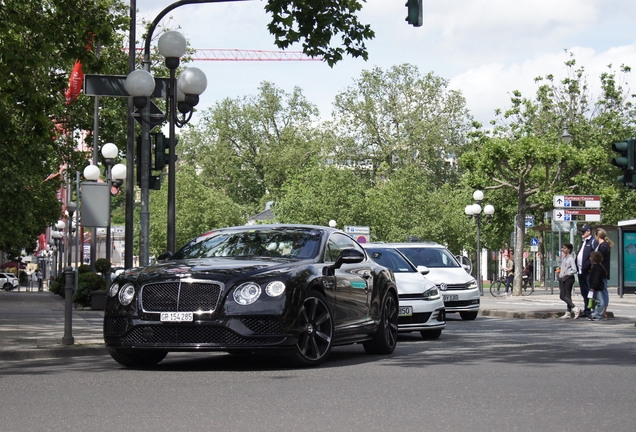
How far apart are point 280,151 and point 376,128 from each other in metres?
14.5

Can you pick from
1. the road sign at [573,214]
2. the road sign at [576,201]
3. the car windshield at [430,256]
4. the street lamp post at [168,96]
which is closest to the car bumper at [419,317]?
the street lamp post at [168,96]

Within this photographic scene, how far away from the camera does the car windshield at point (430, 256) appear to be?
81.6ft

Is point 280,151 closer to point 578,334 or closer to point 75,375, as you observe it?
point 578,334

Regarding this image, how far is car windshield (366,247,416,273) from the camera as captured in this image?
18758 mm

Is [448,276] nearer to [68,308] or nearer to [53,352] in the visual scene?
[68,308]

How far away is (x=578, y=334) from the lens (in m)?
18.7

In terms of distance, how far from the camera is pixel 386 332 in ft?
46.4

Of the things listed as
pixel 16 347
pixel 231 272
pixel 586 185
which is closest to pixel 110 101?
pixel 586 185

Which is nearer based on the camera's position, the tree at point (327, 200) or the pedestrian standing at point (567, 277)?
the pedestrian standing at point (567, 277)

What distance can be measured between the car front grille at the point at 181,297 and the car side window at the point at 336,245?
189 centimetres

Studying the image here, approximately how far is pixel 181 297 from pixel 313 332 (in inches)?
59.1

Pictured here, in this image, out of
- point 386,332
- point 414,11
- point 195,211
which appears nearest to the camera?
point 386,332

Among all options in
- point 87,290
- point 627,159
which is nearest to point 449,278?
point 627,159

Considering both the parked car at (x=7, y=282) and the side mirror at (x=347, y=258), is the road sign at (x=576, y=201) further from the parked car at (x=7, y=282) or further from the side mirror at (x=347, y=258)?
the parked car at (x=7, y=282)
